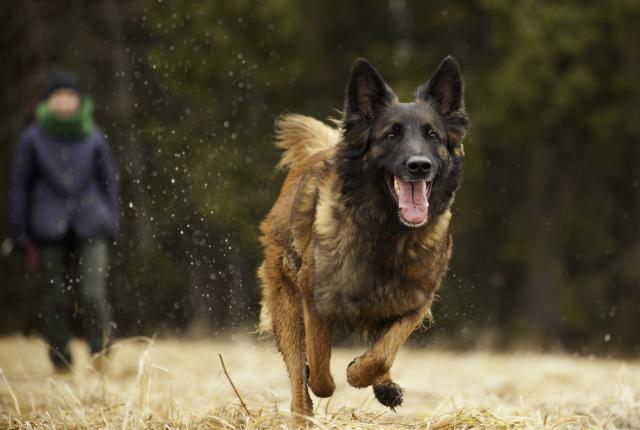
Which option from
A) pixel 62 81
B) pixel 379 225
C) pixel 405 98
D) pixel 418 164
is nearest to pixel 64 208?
pixel 62 81

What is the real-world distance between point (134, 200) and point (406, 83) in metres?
5.37

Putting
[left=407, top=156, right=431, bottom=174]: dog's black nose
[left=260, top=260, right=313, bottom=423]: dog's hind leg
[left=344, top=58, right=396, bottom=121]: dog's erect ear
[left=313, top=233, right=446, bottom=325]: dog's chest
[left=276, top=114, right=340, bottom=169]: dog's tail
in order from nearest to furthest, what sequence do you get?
[left=407, top=156, right=431, bottom=174]: dog's black nose < [left=313, top=233, right=446, bottom=325]: dog's chest < [left=344, top=58, right=396, bottom=121]: dog's erect ear < [left=260, top=260, right=313, bottom=423]: dog's hind leg < [left=276, top=114, right=340, bottom=169]: dog's tail

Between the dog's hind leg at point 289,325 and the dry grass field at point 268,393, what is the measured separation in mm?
166

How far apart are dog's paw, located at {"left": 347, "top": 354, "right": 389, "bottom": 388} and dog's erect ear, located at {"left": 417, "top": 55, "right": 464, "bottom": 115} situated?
134cm

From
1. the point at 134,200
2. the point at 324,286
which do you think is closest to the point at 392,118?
the point at 324,286

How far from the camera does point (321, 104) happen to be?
1850cm

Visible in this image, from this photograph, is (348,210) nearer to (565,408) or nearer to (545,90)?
(565,408)

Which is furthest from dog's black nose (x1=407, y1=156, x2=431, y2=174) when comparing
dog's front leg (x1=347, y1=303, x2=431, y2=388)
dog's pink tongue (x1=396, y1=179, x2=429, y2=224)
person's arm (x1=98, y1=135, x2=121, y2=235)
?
person's arm (x1=98, y1=135, x2=121, y2=235)

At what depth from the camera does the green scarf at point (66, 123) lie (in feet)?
26.5

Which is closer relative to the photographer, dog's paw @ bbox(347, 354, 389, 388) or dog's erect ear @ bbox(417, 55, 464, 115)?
dog's paw @ bbox(347, 354, 389, 388)

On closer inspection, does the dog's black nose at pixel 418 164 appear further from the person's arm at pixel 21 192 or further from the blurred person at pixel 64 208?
the person's arm at pixel 21 192

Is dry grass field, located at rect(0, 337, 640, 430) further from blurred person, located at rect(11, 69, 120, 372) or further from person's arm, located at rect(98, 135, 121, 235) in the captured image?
person's arm, located at rect(98, 135, 121, 235)

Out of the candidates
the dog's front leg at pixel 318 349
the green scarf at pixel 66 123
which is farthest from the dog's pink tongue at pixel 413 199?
the green scarf at pixel 66 123

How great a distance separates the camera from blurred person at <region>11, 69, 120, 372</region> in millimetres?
7852
